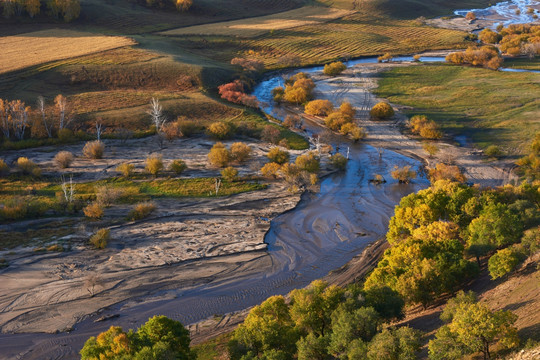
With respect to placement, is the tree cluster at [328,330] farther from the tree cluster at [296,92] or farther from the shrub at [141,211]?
the tree cluster at [296,92]

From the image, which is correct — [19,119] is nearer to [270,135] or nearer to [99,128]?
[99,128]

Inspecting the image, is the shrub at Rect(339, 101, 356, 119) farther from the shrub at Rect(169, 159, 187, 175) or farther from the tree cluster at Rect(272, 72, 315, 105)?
the shrub at Rect(169, 159, 187, 175)

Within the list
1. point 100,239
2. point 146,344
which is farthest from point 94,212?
point 146,344

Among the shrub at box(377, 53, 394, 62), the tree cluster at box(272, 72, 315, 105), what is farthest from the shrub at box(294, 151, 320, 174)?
the shrub at box(377, 53, 394, 62)

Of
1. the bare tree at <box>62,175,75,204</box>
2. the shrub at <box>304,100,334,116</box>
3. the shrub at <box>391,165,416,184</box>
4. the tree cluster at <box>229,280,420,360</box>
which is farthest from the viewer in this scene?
the shrub at <box>304,100,334,116</box>

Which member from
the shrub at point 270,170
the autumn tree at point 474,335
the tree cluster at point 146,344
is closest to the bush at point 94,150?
the shrub at point 270,170
